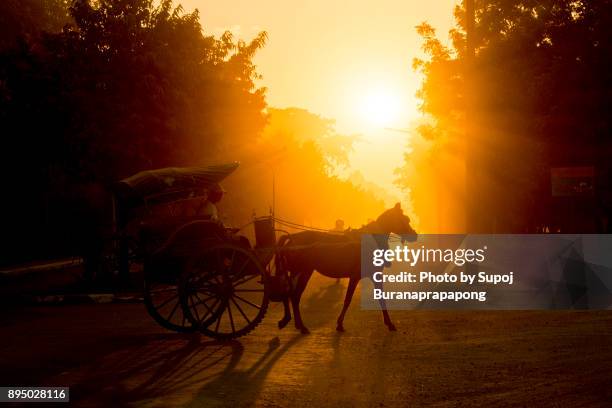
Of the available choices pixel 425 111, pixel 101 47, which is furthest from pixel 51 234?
pixel 425 111

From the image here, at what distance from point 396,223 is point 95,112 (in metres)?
13.7

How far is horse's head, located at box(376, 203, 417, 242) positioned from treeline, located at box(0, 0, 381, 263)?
30.4 feet

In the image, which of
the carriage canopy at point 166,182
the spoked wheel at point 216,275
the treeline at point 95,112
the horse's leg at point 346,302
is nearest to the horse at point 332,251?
the horse's leg at point 346,302

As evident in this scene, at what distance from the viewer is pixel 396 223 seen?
1327 centimetres

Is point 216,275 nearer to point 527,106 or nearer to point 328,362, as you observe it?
point 328,362

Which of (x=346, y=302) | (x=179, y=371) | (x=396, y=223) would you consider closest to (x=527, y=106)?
(x=396, y=223)

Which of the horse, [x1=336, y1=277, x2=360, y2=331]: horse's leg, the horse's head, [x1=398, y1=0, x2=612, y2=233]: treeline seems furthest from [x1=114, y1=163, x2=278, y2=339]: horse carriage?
[x1=398, y1=0, x2=612, y2=233]: treeline

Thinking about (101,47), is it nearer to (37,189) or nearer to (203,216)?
(37,189)

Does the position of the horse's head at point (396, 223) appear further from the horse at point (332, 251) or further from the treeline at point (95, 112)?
the treeline at point (95, 112)

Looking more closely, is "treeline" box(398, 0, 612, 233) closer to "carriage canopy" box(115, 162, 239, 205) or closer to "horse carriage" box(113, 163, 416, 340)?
"horse carriage" box(113, 163, 416, 340)

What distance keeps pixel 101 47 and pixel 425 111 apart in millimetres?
16324

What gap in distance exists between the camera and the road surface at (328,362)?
7934 millimetres

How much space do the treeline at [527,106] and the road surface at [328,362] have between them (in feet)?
35.8

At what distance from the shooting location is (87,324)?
556 inches
